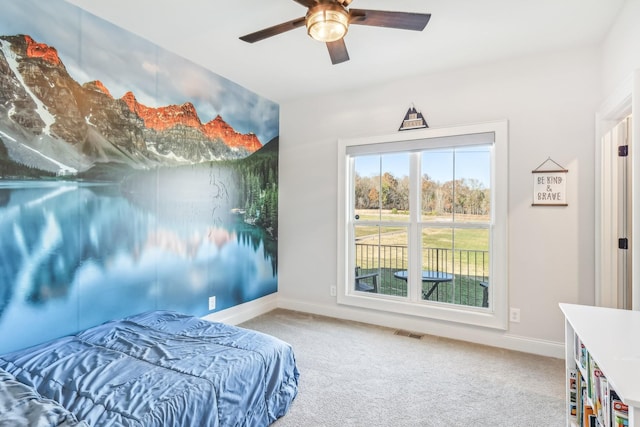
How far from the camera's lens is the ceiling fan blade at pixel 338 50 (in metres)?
2.15

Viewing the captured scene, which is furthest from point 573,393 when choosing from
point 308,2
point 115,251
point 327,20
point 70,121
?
point 70,121

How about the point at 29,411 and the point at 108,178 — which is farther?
the point at 108,178

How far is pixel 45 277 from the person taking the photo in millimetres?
2148

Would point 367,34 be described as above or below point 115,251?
above

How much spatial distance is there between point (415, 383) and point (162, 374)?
1.71 metres

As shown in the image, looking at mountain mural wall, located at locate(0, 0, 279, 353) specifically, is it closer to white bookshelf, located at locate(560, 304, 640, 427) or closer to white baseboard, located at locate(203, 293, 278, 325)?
white baseboard, located at locate(203, 293, 278, 325)

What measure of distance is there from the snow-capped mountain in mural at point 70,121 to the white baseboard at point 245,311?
159 centimetres

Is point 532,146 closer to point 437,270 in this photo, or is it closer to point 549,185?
point 549,185

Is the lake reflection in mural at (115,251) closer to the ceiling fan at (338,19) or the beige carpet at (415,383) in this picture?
the beige carpet at (415,383)

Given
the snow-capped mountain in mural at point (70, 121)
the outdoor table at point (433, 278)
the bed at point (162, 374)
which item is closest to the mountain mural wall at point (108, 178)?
the snow-capped mountain in mural at point (70, 121)

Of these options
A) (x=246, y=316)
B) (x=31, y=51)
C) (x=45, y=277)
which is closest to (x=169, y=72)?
(x=31, y=51)

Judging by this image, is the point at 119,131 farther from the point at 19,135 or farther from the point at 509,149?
the point at 509,149

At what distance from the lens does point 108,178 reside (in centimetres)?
250

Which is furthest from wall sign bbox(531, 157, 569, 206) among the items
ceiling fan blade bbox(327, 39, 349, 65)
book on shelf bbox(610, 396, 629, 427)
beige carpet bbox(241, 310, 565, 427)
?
book on shelf bbox(610, 396, 629, 427)
